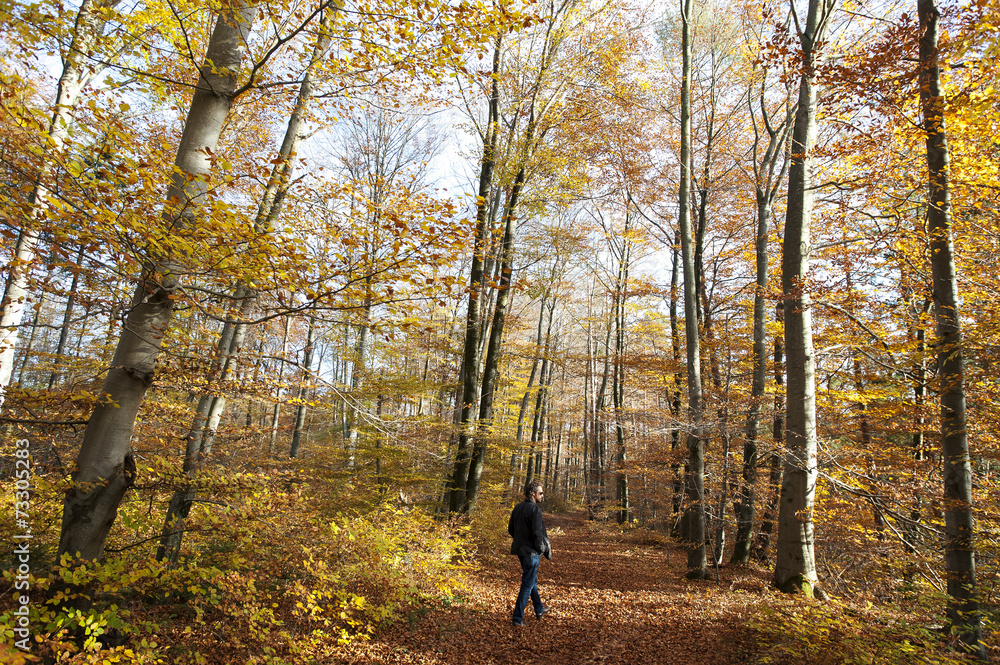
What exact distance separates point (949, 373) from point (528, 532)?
193 inches

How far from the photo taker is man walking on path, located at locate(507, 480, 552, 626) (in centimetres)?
519

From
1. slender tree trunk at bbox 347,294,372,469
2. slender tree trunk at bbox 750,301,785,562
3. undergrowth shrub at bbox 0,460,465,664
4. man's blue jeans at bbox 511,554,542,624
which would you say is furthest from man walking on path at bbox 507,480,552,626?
slender tree trunk at bbox 750,301,785,562

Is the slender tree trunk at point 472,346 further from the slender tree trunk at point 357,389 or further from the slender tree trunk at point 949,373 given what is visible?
the slender tree trunk at point 949,373

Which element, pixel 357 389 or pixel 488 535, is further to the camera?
pixel 488 535

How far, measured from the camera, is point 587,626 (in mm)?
5383

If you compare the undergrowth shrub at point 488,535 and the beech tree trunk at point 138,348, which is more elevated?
the beech tree trunk at point 138,348

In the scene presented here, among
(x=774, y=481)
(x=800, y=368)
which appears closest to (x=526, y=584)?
(x=800, y=368)

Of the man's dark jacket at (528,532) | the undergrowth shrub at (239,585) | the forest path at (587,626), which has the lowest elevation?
the forest path at (587,626)

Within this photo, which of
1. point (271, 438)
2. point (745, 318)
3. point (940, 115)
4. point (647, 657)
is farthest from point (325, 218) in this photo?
point (271, 438)

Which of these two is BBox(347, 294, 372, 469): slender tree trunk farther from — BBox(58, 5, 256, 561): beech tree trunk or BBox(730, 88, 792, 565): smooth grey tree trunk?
BBox(730, 88, 792, 565): smooth grey tree trunk

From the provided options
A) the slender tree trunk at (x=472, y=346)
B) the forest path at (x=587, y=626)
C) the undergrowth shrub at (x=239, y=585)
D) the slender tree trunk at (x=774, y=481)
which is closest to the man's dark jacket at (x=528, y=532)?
the forest path at (x=587, y=626)

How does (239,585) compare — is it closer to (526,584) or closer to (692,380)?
(526,584)

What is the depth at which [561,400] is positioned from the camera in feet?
103

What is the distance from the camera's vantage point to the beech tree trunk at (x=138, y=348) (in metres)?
3.13
